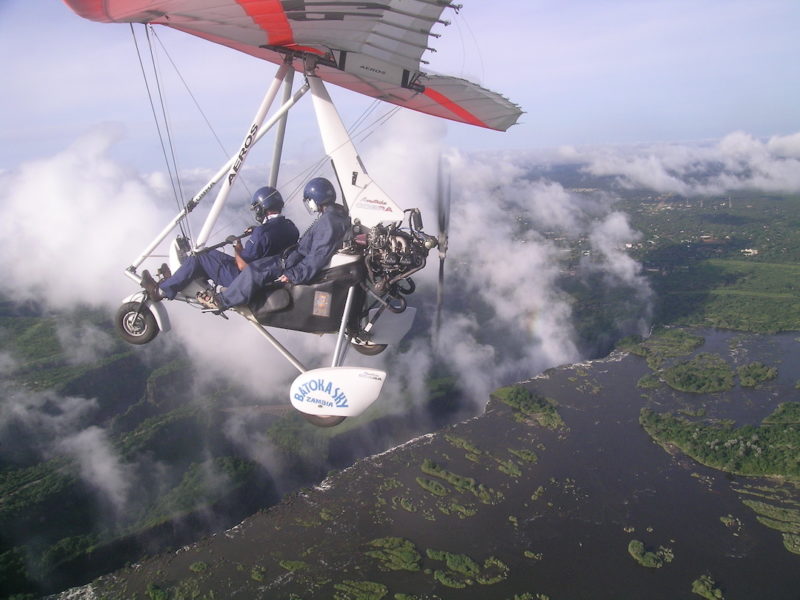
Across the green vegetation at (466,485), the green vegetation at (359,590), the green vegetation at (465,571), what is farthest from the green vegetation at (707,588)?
the green vegetation at (359,590)

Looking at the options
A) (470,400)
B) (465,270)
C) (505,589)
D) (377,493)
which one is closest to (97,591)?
(377,493)

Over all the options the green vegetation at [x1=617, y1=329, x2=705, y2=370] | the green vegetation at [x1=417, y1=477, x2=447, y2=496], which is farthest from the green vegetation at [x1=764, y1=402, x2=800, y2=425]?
the green vegetation at [x1=417, y1=477, x2=447, y2=496]

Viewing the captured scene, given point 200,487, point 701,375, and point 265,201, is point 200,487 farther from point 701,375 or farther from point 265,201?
point 701,375

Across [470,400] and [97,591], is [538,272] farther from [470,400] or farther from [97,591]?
[97,591]

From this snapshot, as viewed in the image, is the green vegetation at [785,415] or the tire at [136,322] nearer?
the tire at [136,322]

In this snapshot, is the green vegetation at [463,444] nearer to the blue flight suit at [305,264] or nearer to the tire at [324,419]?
the tire at [324,419]

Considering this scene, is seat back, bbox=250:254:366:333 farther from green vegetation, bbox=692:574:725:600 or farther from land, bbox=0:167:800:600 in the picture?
green vegetation, bbox=692:574:725:600
